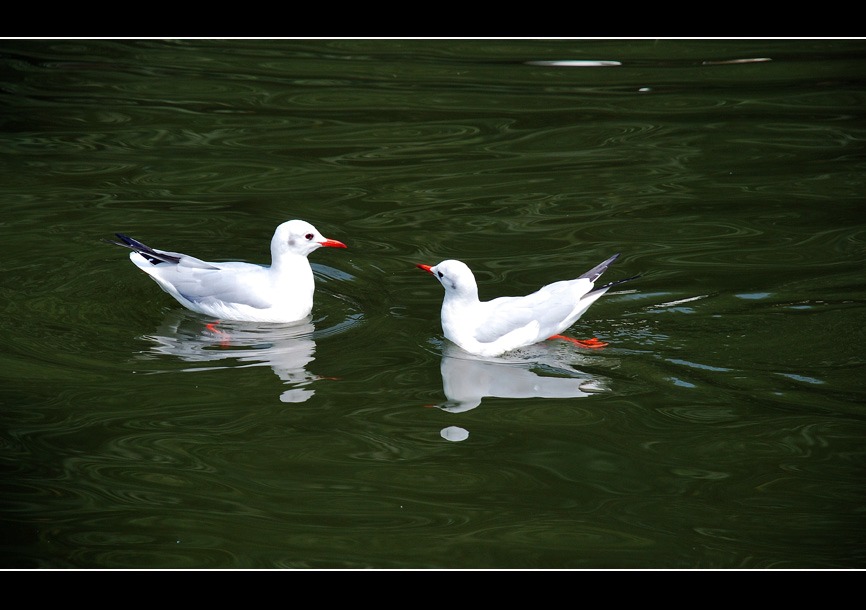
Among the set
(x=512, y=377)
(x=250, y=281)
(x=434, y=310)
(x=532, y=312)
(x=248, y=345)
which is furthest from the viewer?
(x=434, y=310)

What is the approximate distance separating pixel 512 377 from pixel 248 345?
1856mm

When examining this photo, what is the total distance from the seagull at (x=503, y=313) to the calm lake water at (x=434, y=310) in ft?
0.55

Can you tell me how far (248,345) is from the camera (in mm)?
8227

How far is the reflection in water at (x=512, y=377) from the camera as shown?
7.48m

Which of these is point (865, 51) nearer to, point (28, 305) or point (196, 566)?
point (28, 305)

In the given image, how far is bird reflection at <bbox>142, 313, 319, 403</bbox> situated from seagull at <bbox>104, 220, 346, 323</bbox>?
11 centimetres

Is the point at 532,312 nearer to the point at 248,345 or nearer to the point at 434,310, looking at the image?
the point at 434,310

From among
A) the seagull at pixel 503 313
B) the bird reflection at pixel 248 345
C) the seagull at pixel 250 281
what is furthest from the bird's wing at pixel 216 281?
the seagull at pixel 503 313

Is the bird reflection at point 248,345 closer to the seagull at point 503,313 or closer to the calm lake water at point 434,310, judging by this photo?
the calm lake water at point 434,310

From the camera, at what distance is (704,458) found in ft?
22.1

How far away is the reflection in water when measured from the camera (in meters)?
7.48

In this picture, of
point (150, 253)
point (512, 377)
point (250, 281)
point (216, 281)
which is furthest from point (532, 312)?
point (150, 253)

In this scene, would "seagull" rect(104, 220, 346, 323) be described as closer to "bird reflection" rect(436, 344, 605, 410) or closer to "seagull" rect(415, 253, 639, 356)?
"seagull" rect(415, 253, 639, 356)

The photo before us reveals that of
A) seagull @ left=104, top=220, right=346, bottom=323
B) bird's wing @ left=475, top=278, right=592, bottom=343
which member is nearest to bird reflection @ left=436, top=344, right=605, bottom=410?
bird's wing @ left=475, top=278, right=592, bottom=343
